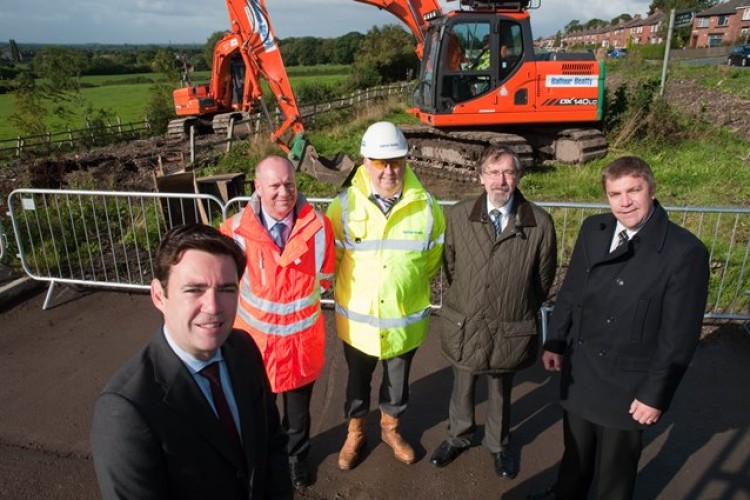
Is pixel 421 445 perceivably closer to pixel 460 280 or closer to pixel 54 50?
pixel 460 280

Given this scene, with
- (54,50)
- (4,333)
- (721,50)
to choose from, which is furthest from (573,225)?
(721,50)

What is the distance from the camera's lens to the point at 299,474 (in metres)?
3.28

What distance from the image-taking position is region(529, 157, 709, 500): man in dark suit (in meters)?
2.37

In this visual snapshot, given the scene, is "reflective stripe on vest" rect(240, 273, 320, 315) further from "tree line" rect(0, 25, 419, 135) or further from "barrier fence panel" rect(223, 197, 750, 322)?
"tree line" rect(0, 25, 419, 135)

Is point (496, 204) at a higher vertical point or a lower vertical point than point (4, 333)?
higher

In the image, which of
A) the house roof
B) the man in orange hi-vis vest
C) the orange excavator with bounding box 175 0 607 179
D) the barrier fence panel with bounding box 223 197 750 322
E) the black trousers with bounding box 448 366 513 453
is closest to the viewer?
the man in orange hi-vis vest

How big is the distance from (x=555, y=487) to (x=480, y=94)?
9.02 m

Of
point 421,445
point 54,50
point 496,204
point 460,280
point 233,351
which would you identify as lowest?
point 421,445

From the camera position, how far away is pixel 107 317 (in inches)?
219

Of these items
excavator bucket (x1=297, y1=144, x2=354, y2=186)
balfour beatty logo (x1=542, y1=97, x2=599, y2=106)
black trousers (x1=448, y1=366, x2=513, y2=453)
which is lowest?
black trousers (x1=448, y1=366, x2=513, y2=453)

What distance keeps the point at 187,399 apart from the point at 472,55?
10.5m

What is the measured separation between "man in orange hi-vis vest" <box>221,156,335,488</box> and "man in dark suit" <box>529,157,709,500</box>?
1425mm

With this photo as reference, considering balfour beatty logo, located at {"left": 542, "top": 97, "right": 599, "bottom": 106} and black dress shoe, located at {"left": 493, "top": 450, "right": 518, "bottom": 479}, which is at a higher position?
balfour beatty logo, located at {"left": 542, "top": 97, "right": 599, "bottom": 106}

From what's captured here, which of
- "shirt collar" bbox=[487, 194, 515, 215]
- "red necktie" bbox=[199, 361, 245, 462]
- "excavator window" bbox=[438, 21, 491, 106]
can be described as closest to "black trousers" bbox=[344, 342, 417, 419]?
"shirt collar" bbox=[487, 194, 515, 215]
